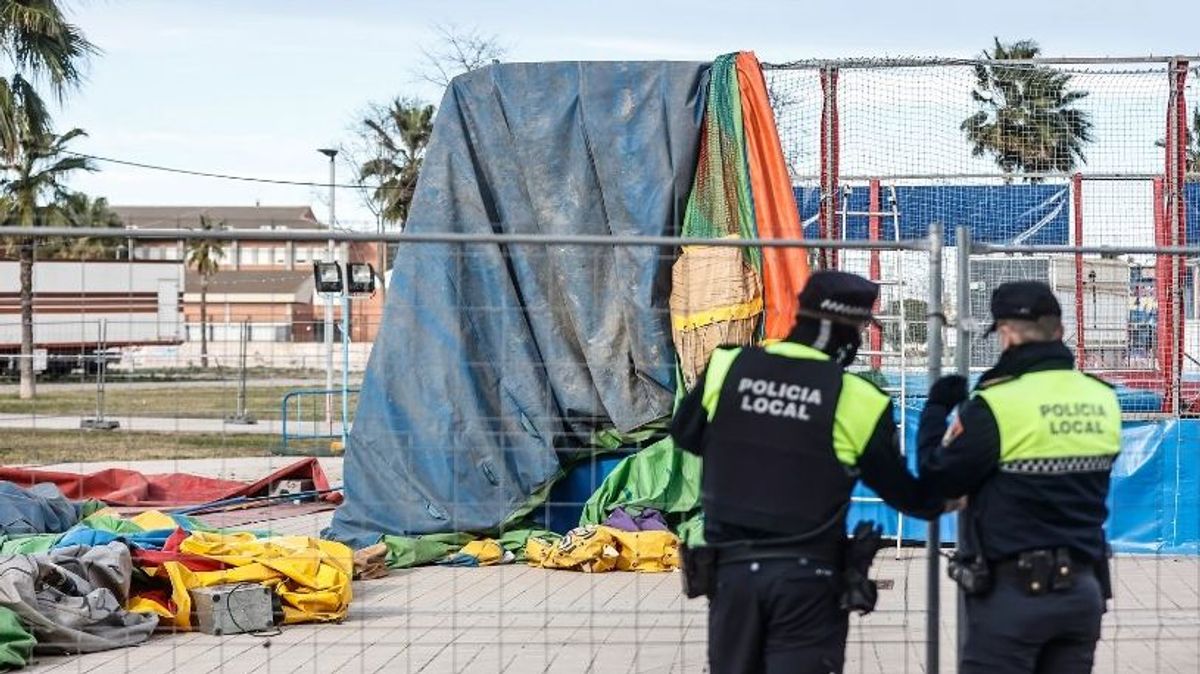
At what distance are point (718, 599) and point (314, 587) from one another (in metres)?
5.14

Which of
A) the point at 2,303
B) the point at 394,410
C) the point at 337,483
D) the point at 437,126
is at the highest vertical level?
the point at 437,126

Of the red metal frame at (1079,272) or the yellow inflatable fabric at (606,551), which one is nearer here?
the yellow inflatable fabric at (606,551)

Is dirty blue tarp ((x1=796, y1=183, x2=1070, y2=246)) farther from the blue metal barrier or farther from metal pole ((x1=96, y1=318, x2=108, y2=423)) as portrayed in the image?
metal pole ((x1=96, y1=318, x2=108, y2=423))

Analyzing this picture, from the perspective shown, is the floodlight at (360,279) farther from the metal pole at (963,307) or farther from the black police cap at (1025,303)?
the black police cap at (1025,303)

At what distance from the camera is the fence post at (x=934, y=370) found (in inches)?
246

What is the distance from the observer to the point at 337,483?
17.7 metres

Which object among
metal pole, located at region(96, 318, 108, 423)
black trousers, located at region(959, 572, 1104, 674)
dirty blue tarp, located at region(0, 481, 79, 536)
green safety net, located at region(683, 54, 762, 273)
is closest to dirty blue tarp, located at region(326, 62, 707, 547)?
green safety net, located at region(683, 54, 762, 273)

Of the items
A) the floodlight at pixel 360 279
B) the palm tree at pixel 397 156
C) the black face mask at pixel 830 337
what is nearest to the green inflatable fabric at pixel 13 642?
the floodlight at pixel 360 279

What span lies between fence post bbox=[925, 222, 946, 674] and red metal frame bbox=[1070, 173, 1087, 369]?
13.4 ft

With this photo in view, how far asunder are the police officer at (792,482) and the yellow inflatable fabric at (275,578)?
16.5ft

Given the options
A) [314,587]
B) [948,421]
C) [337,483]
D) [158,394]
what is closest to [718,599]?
[948,421]

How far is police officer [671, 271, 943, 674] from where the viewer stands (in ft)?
16.7

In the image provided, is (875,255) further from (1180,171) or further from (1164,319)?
(1180,171)

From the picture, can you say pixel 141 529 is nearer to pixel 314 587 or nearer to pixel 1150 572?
pixel 314 587
